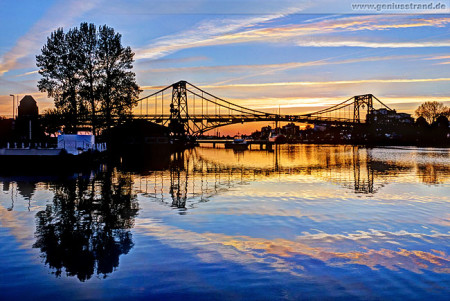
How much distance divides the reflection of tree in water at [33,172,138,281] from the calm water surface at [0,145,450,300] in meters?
0.04

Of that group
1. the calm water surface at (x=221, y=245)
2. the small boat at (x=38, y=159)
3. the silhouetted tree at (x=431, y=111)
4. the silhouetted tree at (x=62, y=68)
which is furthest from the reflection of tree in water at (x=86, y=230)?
the silhouetted tree at (x=431, y=111)

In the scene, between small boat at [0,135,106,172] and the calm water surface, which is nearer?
the calm water surface

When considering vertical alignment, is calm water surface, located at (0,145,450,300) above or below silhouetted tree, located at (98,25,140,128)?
below

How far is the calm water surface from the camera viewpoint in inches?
410

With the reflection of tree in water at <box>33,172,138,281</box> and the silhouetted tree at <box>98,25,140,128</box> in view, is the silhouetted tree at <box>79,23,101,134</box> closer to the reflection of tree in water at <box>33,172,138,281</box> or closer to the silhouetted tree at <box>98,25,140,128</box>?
the silhouetted tree at <box>98,25,140,128</box>

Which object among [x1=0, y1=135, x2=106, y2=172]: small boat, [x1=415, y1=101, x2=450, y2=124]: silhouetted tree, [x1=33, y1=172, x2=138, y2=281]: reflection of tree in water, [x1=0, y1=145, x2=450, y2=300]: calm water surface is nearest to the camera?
[x1=0, y1=145, x2=450, y2=300]: calm water surface

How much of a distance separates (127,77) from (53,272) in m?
60.8

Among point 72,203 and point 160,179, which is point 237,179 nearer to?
point 160,179

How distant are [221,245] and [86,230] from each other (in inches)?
195

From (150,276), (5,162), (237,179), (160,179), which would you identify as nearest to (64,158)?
(5,162)

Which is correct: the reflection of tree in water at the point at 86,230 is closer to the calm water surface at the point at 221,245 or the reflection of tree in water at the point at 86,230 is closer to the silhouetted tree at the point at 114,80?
the calm water surface at the point at 221,245

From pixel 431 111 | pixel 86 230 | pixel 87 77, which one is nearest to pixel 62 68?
pixel 87 77

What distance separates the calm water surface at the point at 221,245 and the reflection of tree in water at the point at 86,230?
0.04 meters

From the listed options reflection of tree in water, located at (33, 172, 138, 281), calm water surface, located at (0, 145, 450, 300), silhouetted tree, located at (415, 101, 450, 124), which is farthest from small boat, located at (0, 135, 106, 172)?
silhouetted tree, located at (415, 101, 450, 124)
